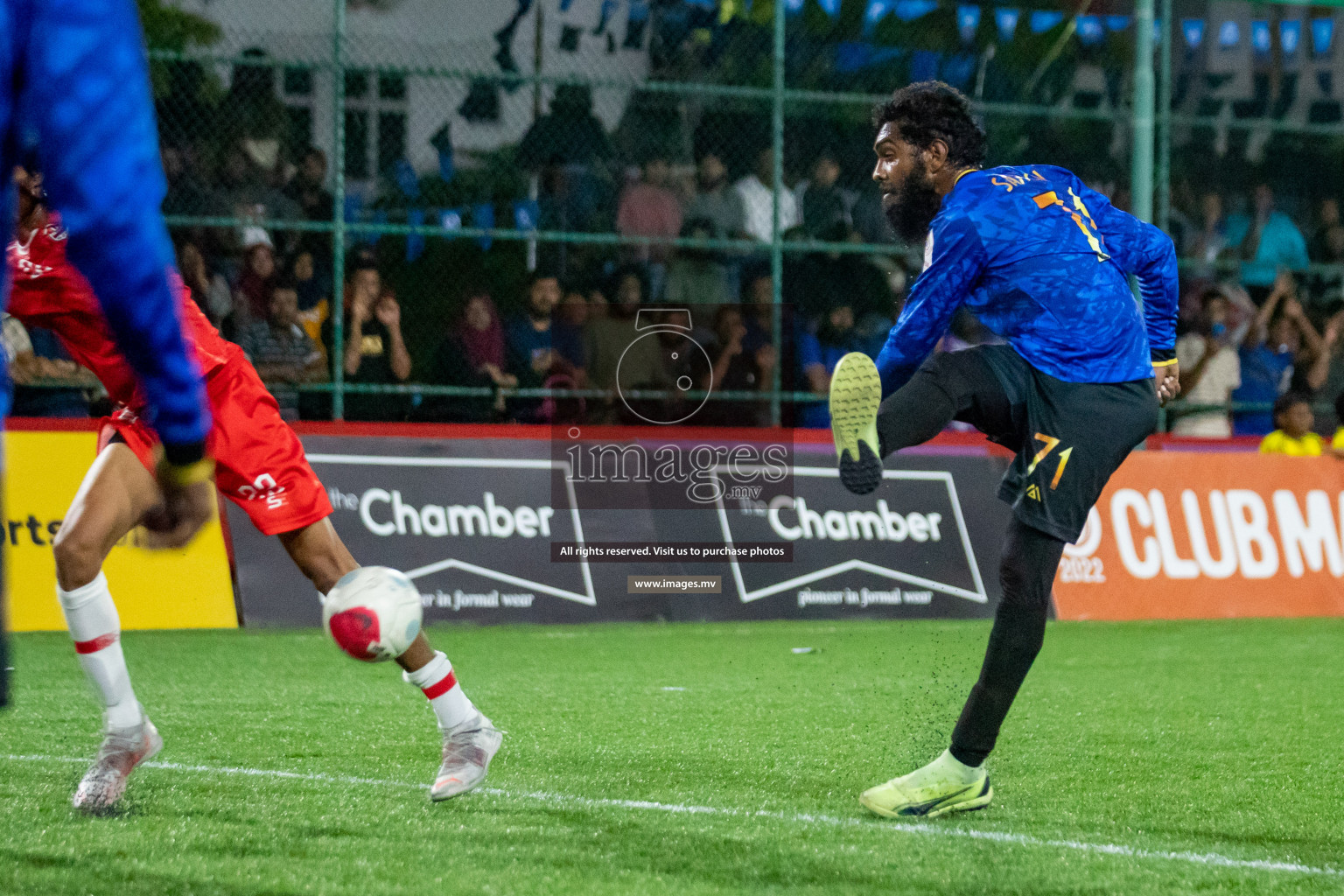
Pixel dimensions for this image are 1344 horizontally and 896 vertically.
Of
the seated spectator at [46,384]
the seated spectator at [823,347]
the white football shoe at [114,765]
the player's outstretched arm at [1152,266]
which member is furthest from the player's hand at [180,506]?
the seated spectator at [823,347]

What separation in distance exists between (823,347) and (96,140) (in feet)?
36.0

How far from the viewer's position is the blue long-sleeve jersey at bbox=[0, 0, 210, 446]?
232cm

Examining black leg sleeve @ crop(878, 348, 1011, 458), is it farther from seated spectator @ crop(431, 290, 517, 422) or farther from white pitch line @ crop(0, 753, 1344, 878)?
seated spectator @ crop(431, 290, 517, 422)

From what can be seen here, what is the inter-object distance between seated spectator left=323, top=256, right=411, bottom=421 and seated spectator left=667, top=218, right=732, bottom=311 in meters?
2.19

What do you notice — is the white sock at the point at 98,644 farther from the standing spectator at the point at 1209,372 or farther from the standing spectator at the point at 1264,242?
the standing spectator at the point at 1264,242

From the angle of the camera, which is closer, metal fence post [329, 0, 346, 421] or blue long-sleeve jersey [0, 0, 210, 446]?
blue long-sleeve jersey [0, 0, 210, 446]

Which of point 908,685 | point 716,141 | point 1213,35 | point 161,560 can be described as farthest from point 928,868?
point 1213,35

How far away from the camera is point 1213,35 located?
15031 mm

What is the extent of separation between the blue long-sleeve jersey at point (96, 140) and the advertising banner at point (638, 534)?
776 centimetres

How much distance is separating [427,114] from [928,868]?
10272 millimetres

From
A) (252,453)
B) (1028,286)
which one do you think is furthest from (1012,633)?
(252,453)

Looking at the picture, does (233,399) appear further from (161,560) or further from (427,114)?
(427,114)

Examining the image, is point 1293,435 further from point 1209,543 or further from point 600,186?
point 600,186

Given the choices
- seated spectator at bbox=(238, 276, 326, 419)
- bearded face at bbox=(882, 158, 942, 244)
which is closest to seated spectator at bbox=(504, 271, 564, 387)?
seated spectator at bbox=(238, 276, 326, 419)
